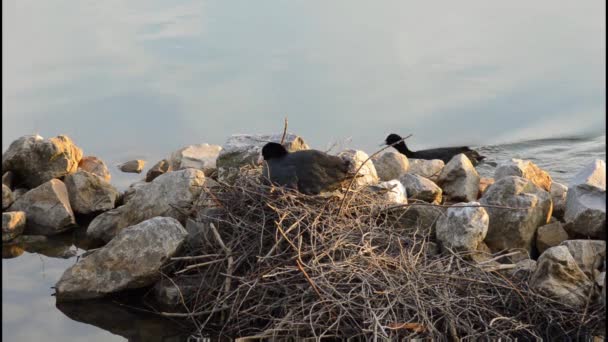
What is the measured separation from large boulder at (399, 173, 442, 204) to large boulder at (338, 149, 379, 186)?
34 cm

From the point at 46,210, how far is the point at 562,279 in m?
5.99

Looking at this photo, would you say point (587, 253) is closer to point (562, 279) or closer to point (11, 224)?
point (562, 279)

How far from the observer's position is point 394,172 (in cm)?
977

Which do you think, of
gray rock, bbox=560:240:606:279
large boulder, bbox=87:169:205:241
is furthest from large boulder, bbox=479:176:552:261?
large boulder, bbox=87:169:205:241

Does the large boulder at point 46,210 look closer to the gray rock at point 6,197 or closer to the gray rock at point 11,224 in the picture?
the gray rock at point 11,224

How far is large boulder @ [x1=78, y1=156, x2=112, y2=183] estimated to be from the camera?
39.0ft

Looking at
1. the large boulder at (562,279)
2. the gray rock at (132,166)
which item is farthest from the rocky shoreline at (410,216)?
the gray rock at (132,166)

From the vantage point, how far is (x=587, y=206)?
8055 mm

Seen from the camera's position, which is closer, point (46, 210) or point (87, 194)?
point (46, 210)

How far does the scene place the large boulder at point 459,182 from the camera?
360 inches

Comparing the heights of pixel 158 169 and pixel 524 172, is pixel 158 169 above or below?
below

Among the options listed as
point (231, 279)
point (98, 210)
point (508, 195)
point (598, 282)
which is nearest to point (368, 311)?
point (231, 279)

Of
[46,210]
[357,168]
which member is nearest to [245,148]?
[357,168]

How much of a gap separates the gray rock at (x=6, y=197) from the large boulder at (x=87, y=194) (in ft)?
2.21
